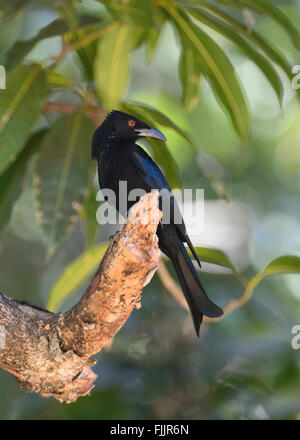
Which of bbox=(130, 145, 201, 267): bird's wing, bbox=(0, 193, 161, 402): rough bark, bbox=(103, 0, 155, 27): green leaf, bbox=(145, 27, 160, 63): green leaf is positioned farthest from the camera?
bbox=(145, 27, 160, 63): green leaf

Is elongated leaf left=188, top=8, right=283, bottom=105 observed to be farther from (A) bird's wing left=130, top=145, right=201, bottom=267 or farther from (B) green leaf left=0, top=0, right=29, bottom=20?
(B) green leaf left=0, top=0, right=29, bottom=20

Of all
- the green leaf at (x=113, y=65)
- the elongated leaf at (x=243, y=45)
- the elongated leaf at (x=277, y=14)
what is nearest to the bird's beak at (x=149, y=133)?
the green leaf at (x=113, y=65)

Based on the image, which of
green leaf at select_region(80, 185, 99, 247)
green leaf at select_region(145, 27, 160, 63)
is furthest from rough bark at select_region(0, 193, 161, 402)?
green leaf at select_region(145, 27, 160, 63)

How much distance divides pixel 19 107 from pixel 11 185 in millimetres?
455

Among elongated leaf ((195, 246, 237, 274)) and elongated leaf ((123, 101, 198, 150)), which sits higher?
elongated leaf ((123, 101, 198, 150))

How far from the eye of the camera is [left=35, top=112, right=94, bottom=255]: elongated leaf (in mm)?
2961

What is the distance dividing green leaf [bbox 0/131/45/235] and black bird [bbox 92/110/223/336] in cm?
43

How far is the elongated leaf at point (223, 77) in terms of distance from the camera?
320cm

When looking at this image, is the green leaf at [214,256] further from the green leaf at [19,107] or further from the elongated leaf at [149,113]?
the green leaf at [19,107]

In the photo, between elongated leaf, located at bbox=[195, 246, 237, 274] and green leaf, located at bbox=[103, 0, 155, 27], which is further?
elongated leaf, located at bbox=[195, 246, 237, 274]

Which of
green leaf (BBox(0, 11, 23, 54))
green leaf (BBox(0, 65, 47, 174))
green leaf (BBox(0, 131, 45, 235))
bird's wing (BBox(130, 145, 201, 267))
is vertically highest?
green leaf (BBox(0, 11, 23, 54))

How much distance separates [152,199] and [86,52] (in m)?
1.65

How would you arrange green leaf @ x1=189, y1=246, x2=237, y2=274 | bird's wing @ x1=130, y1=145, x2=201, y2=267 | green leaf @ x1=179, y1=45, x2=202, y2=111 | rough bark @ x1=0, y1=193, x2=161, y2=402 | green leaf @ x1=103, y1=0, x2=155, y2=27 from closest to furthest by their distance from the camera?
rough bark @ x1=0, y1=193, x2=161, y2=402 → green leaf @ x1=103, y1=0, x2=155, y2=27 → bird's wing @ x1=130, y1=145, x2=201, y2=267 → green leaf @ x1=189, y1=246, x2=237, y2=274 → green leaf @ x1=179, y1=45, x2=202, y2=111
